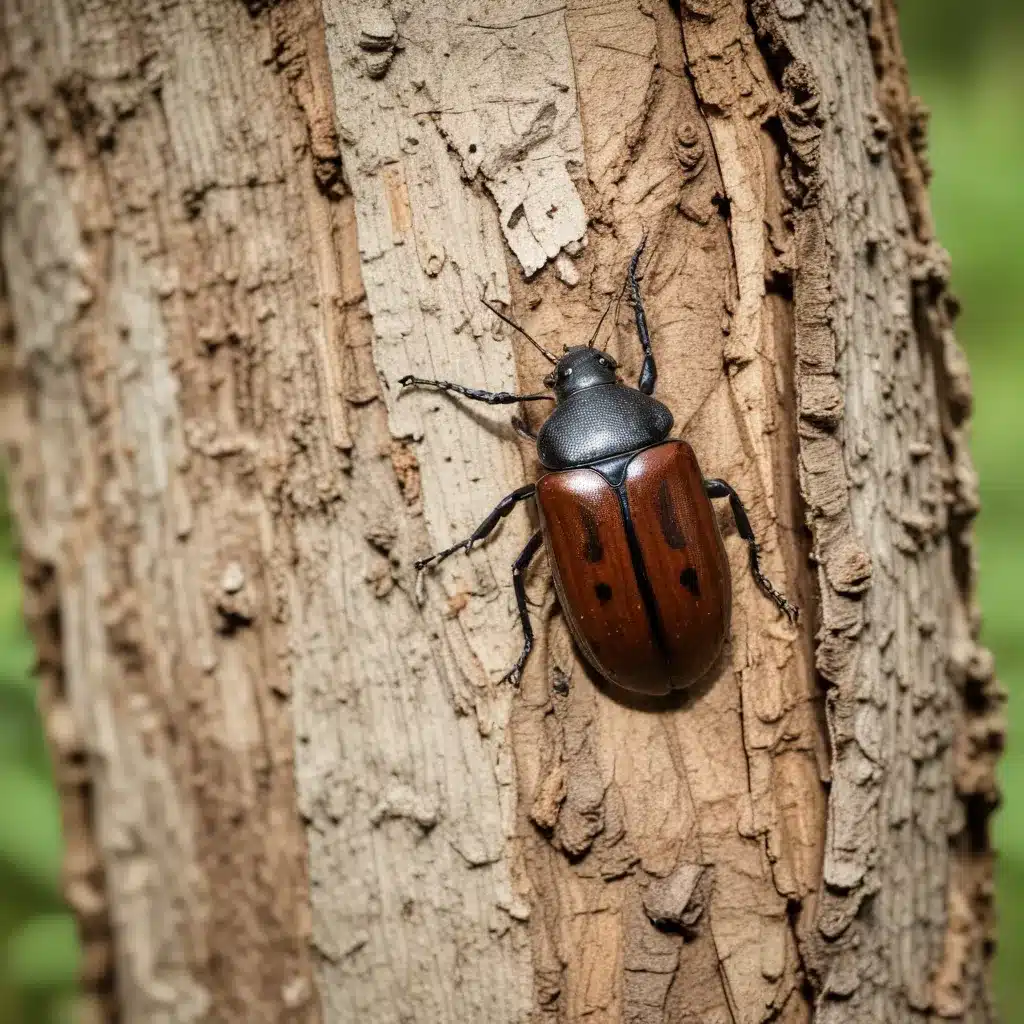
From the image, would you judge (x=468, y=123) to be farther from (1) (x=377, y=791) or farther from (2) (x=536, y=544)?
(1) (x=377, y=791)

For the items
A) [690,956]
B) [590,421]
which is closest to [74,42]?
[590,421]

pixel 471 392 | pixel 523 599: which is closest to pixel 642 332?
pixel 471 392

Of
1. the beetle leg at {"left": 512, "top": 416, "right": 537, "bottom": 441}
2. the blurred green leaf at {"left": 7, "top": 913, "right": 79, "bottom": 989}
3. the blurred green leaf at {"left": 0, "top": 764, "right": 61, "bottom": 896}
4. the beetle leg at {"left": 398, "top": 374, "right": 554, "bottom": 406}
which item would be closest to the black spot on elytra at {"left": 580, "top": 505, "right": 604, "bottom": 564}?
the beetle leg at {"left": 512, "top": 416, "right": 537, "bottom": 441}

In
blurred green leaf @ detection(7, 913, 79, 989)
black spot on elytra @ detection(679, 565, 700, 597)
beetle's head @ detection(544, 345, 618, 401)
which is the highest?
beetle's head @ detection(544, 345, 618, 401)

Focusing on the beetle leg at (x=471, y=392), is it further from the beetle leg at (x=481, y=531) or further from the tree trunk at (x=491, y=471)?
the beetle leg at (x=481, y=531)

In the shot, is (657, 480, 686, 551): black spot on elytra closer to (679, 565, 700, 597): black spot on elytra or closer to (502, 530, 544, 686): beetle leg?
(679, 565, 700, 597): black spot on elytra

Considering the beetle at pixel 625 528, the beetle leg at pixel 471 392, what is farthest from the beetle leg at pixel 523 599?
the beetle leg at pixel 471 392
